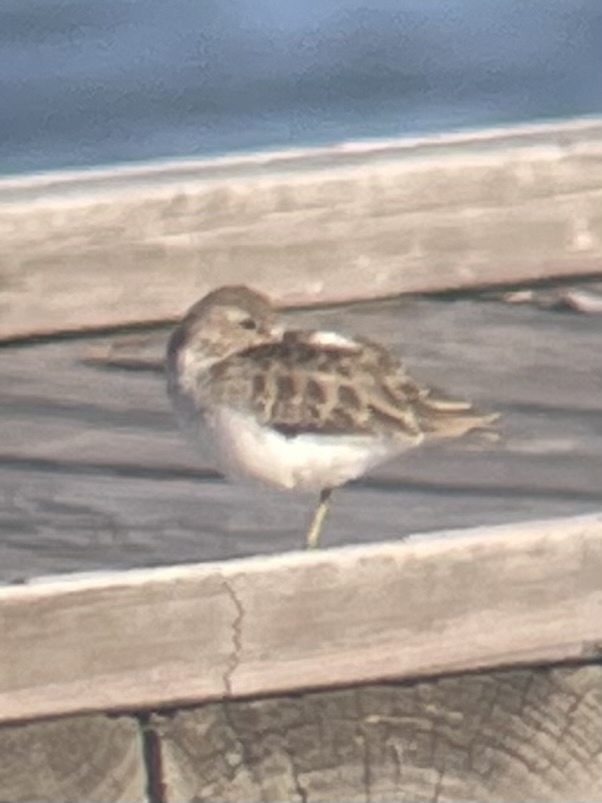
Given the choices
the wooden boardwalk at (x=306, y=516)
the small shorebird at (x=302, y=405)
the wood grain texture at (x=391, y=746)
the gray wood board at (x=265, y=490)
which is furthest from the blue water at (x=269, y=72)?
the wood grain texture at (x=391, y=746)

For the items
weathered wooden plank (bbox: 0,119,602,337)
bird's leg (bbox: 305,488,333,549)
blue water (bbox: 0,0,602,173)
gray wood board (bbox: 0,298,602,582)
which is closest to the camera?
bird's leg (bbox: 305,488,333,549)

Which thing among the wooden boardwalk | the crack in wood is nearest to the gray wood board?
the wooden boardwalk

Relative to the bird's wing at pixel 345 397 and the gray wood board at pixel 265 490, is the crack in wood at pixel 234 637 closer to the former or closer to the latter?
the gray wood board at pixel 265 490

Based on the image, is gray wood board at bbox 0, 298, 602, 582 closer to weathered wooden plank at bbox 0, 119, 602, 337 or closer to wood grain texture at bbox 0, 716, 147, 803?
weathered wooden plank at bbox 0, 119, 602, 337

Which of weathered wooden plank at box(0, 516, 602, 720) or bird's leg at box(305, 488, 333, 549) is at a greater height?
bird's leg at box(305, 488, 333, 549)

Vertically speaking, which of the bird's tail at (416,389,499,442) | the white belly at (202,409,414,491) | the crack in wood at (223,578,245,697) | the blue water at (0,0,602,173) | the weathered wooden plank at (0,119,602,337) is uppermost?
the blue water at (0,0,602,173)

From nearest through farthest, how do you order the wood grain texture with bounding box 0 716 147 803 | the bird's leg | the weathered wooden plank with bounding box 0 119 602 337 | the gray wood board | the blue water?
the wood grain texture with bounding box 0 716 147 803, the bird's leg, the gray wood board, the weathered wooden plank with bounding box 0 119 602 337, the blue water
